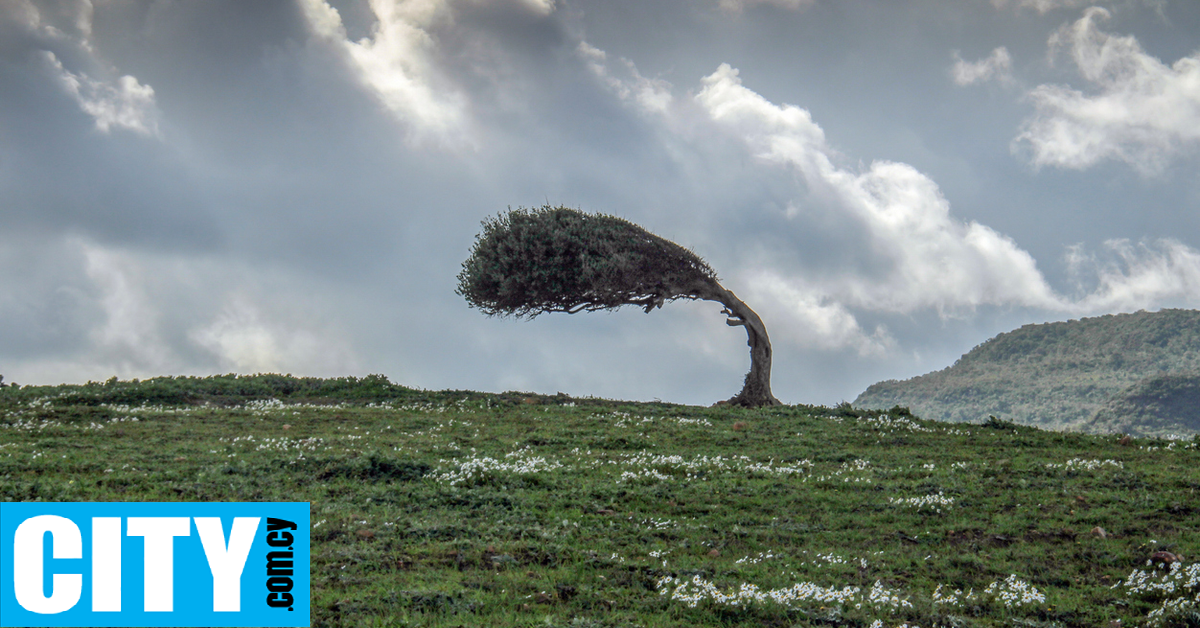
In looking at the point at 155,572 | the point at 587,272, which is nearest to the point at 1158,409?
the point at 587,272

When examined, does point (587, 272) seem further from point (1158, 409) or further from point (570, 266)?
point (1158, 409)

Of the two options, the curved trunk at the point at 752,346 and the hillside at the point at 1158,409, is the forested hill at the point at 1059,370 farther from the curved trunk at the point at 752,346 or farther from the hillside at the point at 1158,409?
the curved trunk at the point at 752,346

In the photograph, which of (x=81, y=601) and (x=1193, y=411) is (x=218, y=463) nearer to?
(x=81, y=601)

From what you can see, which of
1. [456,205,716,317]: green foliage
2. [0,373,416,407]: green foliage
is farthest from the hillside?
[0,373,416,407]: green foliage

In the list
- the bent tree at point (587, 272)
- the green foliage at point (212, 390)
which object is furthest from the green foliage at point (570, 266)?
the green foliage at point (212, 390)

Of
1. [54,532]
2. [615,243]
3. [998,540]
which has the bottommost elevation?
[998,540]

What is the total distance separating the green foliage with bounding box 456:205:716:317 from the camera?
37688 millimetres

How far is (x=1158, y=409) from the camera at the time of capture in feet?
210

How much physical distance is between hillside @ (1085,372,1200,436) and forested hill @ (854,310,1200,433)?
187 cm

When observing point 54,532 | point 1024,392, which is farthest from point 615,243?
point 1024,392

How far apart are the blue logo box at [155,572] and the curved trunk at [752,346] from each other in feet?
99.7

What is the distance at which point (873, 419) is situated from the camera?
29.1 metres

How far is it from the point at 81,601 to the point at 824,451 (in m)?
17.2

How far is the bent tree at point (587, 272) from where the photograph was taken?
37.7 meters
